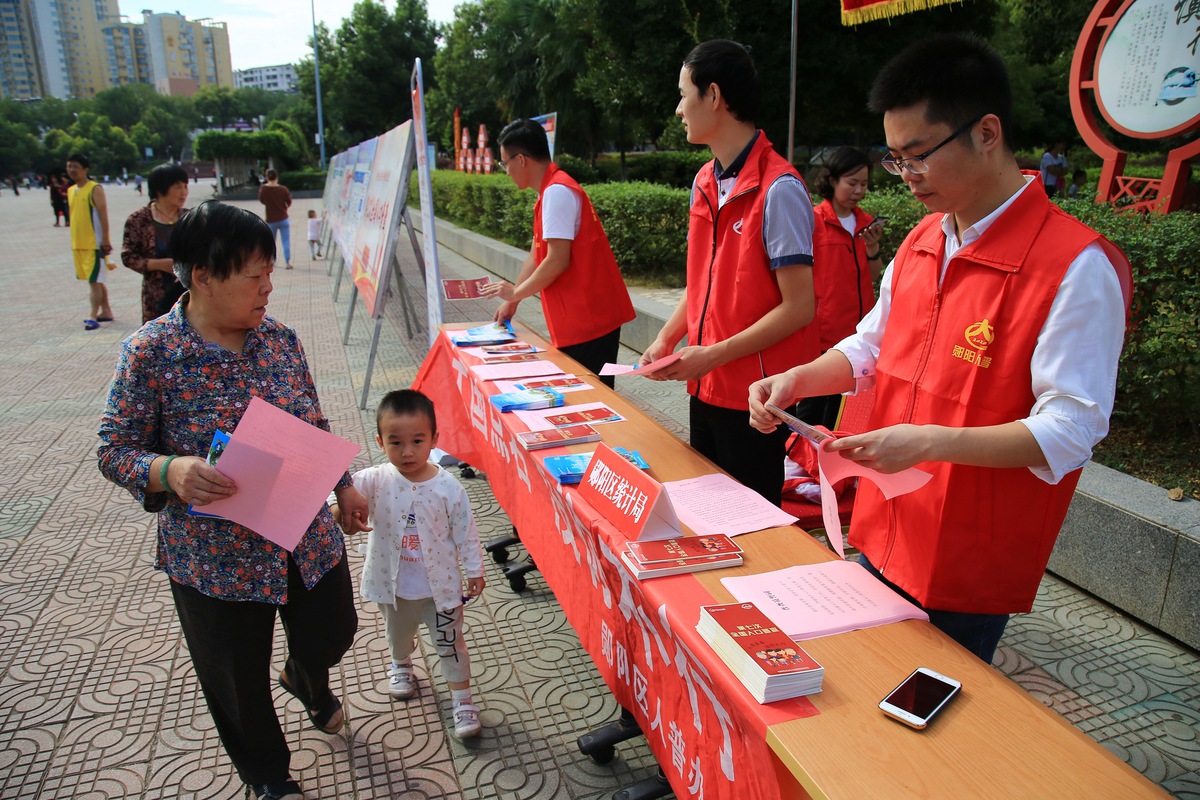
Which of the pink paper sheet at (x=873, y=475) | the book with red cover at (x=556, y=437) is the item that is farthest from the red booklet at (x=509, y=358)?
the pink paper sheet at (x=873, y=475)

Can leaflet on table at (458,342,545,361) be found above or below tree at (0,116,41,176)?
below

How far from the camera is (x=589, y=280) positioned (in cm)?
369

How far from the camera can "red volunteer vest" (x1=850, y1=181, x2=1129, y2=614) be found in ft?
4.61

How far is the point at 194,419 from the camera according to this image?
185 centimetres

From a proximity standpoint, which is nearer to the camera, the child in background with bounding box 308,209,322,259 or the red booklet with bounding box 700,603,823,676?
the red booklet with bounding box 700,603,823,676

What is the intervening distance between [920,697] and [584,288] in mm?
2666

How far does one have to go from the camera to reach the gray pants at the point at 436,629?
8.14 ft

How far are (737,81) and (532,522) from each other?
168cm

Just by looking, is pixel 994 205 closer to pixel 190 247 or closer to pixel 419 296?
pixel 190 247

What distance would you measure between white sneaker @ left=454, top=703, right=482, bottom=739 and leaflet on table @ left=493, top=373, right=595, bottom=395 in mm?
1276

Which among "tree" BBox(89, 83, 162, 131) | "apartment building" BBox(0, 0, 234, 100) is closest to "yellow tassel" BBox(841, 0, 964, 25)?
"tree" BBox(89, 83, 162, 131)

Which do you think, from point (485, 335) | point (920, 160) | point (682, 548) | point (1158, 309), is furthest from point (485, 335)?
point (1158, 309)

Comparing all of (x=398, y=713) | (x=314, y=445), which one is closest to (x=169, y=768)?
(x=398, y=713)

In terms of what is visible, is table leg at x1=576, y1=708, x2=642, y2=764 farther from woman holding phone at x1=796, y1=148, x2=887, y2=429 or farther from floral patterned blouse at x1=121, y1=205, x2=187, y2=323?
floral patterned blouse at x1=121, y1=205, x2=187, y2=323
